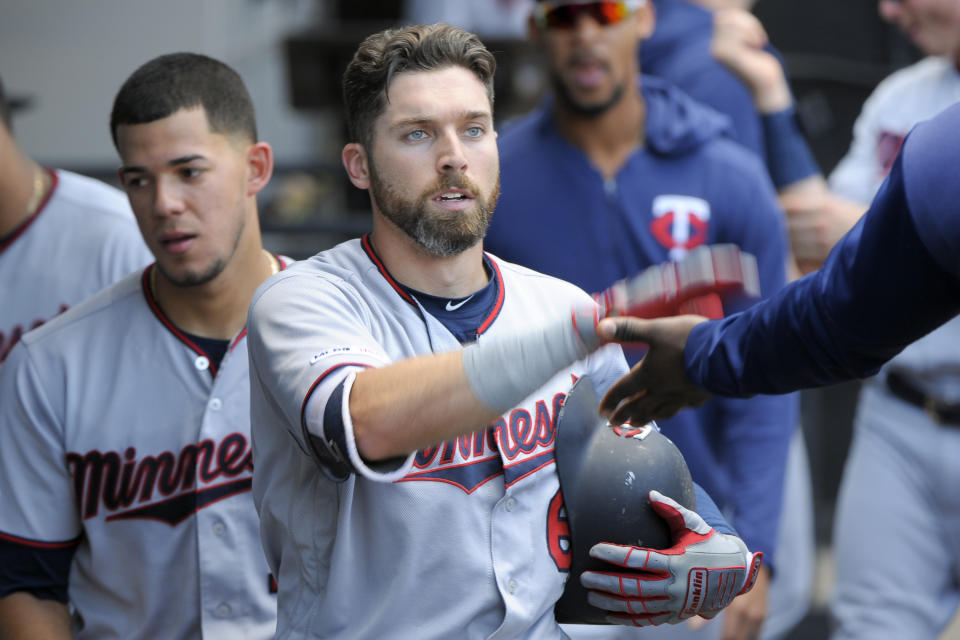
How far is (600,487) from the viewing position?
2650 mm

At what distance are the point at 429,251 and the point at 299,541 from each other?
0.63 metres

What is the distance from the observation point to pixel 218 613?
3.11m

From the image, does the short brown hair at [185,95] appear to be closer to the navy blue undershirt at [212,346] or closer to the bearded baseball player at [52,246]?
the navy blue undershirt at [212,346]

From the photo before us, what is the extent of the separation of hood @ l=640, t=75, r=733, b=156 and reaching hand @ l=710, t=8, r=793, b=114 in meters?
0.16

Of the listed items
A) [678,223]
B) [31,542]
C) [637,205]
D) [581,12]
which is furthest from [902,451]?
[31,542]

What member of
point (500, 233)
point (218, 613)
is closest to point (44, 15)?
point (500, 233)

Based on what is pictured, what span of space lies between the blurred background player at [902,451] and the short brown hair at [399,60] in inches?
79.4

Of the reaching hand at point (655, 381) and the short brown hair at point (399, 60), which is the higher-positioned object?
the short brown hair at point (399, 60)

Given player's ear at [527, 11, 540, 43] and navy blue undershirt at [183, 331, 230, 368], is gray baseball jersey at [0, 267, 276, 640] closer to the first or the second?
navy blue undershirt at [183, 331, 230, 368]

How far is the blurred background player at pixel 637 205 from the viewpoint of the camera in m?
4.23

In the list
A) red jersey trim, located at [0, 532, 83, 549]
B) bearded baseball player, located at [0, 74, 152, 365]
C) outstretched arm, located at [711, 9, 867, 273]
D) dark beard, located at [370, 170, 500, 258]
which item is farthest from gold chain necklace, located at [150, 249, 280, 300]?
outstretched arm, located at [711, 9, 867, 273]

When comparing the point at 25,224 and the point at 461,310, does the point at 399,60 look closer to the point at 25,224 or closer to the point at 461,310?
the point at 461,310

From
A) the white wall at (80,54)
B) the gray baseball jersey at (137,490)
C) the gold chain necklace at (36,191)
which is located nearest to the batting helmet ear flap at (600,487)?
the gray baseball jersey at (137,490)

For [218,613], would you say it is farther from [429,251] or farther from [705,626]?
[705,626]
